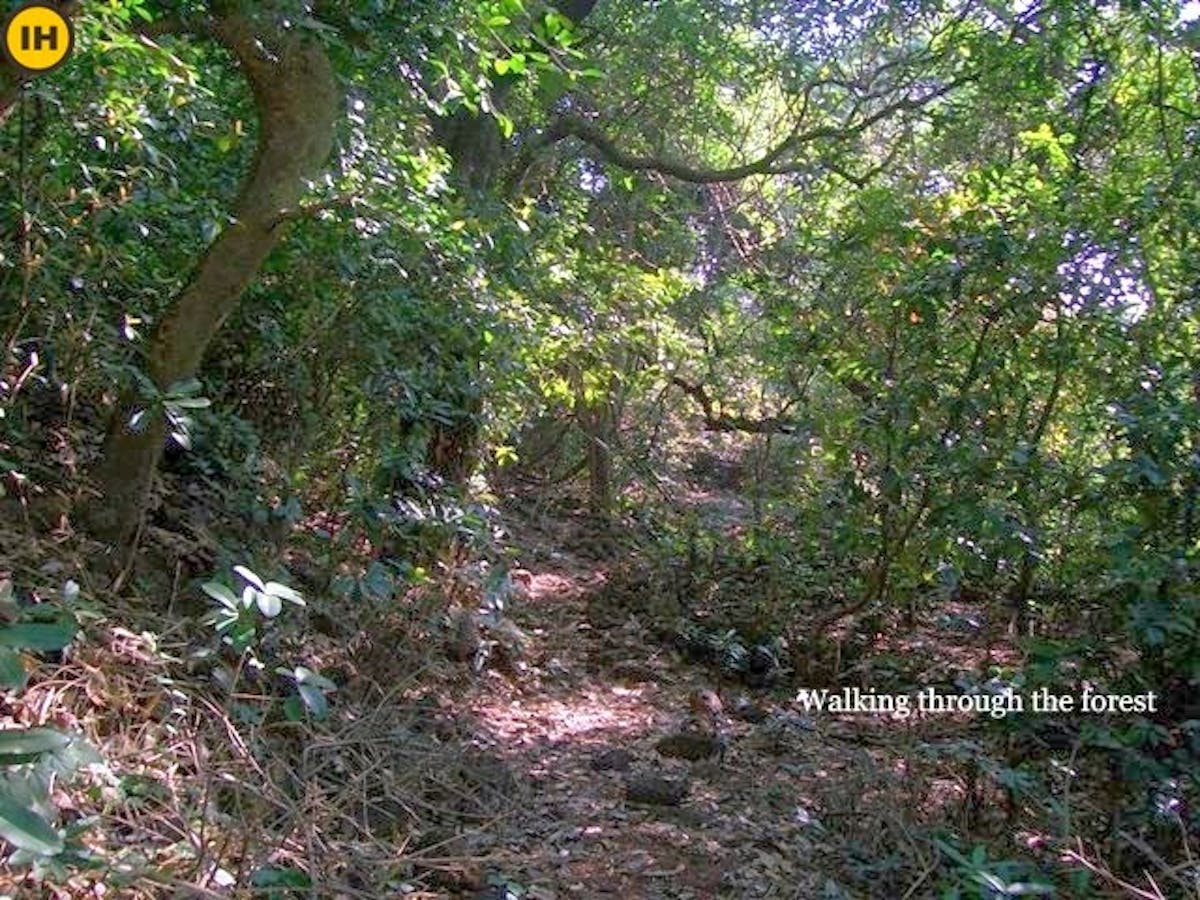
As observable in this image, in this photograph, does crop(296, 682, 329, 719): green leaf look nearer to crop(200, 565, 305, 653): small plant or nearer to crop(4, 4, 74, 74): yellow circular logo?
crop(200, 565, 305, 653): small plant

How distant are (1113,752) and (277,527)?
12.0ft

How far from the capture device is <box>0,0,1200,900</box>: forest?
12.2 feet

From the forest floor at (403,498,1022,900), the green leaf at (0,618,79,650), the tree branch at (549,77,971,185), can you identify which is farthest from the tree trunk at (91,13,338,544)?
the tree branch at (549,77,971,185)

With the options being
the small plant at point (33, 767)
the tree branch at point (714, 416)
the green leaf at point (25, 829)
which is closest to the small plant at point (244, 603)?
the small plant at point (33, 767)

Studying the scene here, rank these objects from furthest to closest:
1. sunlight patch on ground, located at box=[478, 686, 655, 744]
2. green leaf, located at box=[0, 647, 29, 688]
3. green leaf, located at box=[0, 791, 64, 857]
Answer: sunlight patch on ground, located at box=[478, 686, 655, 744] → green leaf, located at box=[0, 647, 29, 688] → green leaf, located at box=[0, 791, 64, 857]

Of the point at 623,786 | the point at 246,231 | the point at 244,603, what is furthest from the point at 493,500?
the point at 244,603

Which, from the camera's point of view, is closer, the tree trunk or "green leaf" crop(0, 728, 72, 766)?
"green leaf" crop(0, 728, 72, 766)

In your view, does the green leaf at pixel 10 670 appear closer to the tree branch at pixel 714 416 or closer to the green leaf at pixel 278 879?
the green leaf at pixel 278 879

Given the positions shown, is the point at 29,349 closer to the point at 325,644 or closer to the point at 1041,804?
the point at 325,644

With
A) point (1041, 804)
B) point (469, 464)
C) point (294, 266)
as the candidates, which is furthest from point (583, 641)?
point (1041, 804)

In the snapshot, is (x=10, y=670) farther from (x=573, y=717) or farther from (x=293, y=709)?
(x=573, y=717)

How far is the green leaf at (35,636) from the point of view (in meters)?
2.00

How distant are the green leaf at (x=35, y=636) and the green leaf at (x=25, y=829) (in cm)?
28

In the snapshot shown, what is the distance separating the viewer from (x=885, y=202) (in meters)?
6.30
